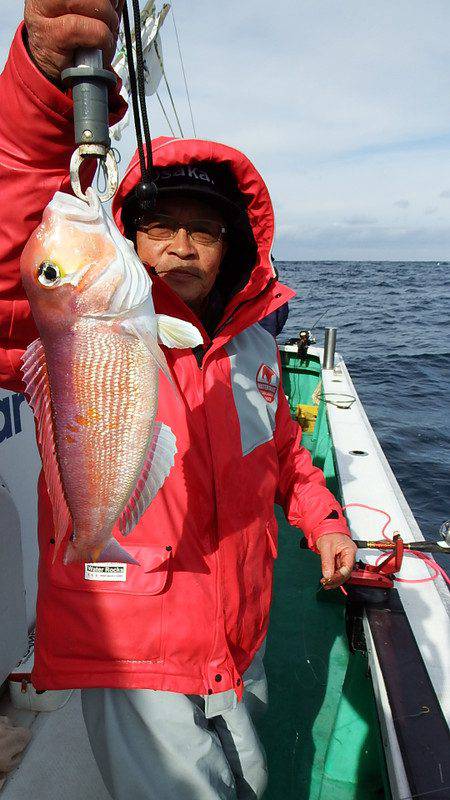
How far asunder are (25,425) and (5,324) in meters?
1.30

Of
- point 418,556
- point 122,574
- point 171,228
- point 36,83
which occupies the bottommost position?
point 418,556

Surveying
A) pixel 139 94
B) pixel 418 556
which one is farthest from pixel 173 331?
pixel 418 556

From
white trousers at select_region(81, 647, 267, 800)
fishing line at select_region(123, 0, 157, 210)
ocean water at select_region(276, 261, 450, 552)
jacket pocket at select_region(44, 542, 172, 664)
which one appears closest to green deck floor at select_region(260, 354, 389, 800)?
white trousers at select_region(81, 647, 267, 800)

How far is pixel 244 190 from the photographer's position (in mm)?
2191

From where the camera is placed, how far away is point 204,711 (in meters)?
1.73

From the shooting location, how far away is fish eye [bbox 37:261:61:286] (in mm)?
1241

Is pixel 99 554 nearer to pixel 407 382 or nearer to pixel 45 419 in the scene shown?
pixel 45 419

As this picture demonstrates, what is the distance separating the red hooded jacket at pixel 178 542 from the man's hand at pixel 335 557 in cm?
24

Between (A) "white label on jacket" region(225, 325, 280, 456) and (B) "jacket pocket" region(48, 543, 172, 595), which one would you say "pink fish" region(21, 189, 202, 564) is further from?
(A) "white label on jacket" region(225, 325, 280, 456)

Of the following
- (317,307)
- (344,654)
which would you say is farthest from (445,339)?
(344,654)

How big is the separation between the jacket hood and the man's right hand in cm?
69

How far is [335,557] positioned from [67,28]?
1.89 metres

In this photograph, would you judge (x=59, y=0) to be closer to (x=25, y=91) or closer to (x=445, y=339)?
(x=25, y=91)

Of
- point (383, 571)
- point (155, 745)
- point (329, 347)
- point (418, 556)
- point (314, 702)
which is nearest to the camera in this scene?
point (155, 745)
